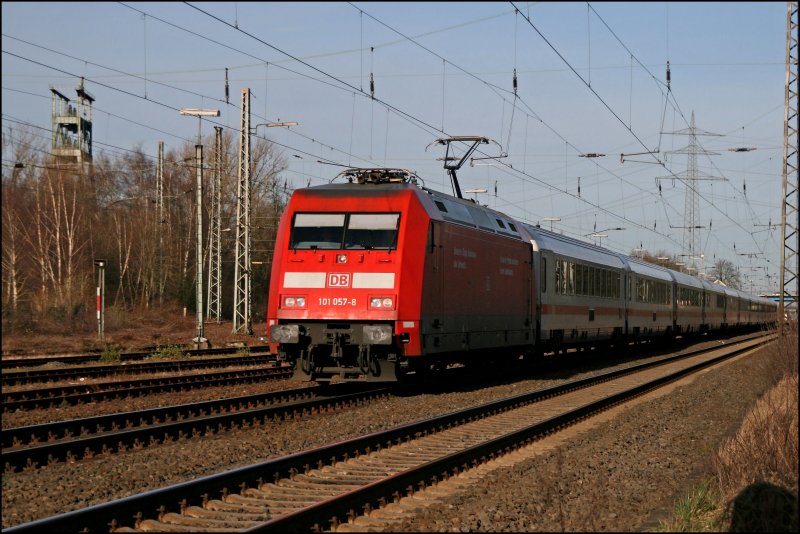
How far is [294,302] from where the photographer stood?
15430mm

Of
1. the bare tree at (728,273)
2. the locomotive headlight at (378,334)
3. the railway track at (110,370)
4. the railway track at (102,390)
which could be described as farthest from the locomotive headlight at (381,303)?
the bare tree at (728,273)

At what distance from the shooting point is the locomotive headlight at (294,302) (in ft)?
50.4

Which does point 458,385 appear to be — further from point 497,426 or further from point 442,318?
point 497,426

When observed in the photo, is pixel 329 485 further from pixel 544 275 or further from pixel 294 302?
pixel 544 275

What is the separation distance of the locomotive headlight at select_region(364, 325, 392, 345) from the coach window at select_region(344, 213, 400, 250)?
1.43 m

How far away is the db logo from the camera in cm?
1523

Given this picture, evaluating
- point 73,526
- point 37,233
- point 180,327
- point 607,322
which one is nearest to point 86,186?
point 37,233

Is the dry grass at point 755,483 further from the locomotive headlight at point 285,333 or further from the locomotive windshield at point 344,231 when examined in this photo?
the locomotive headlight at point 285,333

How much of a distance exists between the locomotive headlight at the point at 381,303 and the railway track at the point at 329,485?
2353mm

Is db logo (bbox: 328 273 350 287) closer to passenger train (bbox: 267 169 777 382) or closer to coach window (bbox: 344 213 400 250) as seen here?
passenger train (bbox: 267 169 777 382)

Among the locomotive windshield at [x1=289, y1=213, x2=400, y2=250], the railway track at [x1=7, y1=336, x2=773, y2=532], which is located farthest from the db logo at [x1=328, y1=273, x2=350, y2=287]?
the railway track at [x1=7, y1=336, x2=773, y2=532]

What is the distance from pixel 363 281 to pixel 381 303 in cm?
51

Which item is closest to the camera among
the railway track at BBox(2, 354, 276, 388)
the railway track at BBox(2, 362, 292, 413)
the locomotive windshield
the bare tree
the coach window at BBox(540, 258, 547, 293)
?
the railway track at BBox(2, 362, 292, 413)

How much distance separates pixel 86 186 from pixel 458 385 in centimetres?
4175
